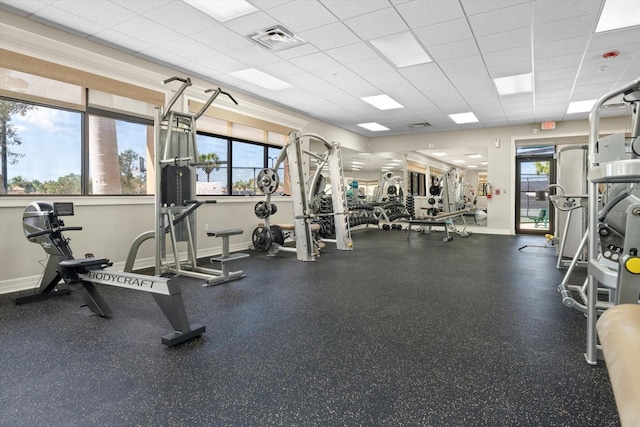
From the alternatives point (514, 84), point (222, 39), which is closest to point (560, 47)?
point (514, 84)

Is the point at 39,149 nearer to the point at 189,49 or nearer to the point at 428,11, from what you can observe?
the point at 189,49

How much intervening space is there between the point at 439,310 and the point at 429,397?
1411 millimetres

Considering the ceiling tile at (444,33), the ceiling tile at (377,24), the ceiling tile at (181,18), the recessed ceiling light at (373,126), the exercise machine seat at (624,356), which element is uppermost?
the recessed ceiling light at (373,126)

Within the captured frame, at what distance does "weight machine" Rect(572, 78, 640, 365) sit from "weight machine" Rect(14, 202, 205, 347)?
7.90ft

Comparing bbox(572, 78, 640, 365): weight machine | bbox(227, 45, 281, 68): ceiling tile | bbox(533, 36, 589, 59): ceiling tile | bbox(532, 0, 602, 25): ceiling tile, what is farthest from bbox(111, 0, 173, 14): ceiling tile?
bbox(533, 36, 589, 59): ceiling tile

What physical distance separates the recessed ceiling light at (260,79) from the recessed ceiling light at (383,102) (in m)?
1.64

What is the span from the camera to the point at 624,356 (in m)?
0.77

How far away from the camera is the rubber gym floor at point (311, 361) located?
1.60 meters

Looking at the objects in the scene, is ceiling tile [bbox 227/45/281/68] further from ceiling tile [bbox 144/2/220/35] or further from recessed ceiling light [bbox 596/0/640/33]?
recessed ceiling light [bbox 596/0/640/33]

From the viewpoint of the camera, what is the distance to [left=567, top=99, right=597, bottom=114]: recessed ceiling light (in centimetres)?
669

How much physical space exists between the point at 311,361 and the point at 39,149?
151 inches

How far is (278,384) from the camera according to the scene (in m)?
1.84

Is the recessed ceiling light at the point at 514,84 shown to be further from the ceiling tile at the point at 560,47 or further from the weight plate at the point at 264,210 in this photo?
the weight plate at the point at 264,210

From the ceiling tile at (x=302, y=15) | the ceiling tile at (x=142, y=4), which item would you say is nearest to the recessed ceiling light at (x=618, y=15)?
the ceiling tile at (x=302, y=15)
